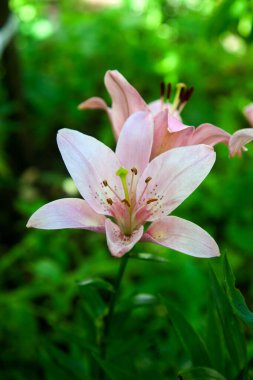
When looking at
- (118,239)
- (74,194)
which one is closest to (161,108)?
(118,239)

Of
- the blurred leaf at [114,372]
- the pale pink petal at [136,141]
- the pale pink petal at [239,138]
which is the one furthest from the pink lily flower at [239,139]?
the blurred leaf at [114,372]

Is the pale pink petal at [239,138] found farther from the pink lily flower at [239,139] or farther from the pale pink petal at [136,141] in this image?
the pale pink petal at [136,141]

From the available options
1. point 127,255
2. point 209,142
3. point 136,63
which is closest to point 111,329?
point 127,255

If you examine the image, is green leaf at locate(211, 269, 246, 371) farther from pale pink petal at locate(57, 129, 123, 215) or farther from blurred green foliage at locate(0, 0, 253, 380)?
pale pink petal at locate(57, 129, 123, 215)

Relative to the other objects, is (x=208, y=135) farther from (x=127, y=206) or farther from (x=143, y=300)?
(x=143, y=300)

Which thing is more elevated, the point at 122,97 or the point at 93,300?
the point at 122,97
